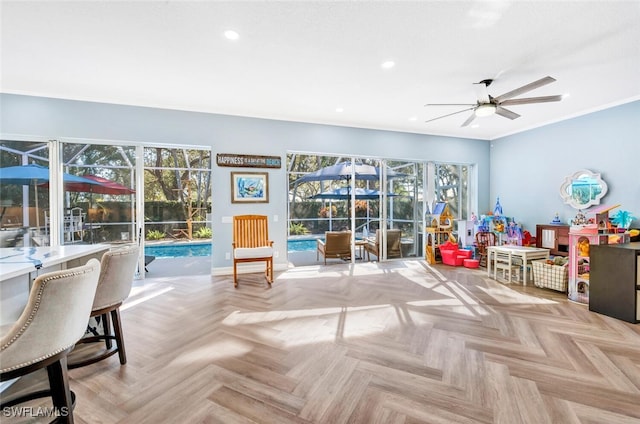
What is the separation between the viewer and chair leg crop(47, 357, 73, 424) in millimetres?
1454

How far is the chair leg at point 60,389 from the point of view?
4.77 feet

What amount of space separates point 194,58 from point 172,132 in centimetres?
192

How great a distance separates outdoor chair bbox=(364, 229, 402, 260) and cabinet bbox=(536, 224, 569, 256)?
103 inches

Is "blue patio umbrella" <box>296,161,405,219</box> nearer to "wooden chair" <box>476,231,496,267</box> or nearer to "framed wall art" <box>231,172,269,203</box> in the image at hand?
"framed wall art" <box>231,172,269,203</box>

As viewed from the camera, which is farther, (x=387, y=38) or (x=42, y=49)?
(x=42, y=49)

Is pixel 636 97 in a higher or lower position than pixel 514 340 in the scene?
higher

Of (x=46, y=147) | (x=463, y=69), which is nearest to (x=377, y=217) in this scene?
(x=463, y=69)

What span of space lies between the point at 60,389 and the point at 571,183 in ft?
23.4

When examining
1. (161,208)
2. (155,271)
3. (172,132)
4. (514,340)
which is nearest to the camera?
(514,340)

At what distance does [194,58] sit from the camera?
3129 mm

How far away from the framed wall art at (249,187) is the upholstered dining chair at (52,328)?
357 centimetres

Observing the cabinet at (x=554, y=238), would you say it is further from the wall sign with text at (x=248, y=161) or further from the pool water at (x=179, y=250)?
the pool water at (x=179, y=250)

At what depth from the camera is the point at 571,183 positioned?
5125 millimetres

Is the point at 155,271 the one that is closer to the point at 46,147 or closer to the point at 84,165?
the point at 84,165
